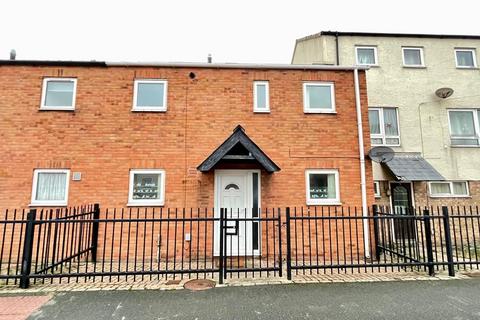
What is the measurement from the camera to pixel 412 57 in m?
12.6

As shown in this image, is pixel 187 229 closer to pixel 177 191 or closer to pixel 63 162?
pixel 177 191

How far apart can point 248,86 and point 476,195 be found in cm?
1028

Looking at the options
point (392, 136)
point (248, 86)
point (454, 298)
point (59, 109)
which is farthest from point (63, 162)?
point (392, 136)

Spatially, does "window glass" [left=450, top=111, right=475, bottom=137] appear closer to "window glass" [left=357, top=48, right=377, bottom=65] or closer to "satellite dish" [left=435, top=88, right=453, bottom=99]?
"satellite dish" [left=435, top=88, right=453, bottom=99]

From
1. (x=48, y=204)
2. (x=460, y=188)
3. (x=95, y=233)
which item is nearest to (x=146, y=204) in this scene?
(x=95, y=233)

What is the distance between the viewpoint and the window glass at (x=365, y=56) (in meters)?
12.5

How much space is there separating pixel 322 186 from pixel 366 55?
794 cm

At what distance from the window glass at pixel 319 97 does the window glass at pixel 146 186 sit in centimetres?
511

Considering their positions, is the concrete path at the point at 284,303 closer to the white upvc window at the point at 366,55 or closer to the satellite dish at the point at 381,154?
the satellite dish at the point at 381,154

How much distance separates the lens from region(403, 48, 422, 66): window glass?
491 inches

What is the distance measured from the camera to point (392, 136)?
37.5 feet

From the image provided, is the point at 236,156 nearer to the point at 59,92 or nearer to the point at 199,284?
the point at 199,284

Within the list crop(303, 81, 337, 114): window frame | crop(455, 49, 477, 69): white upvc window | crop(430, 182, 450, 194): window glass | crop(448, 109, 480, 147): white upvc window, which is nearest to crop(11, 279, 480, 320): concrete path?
crop(303, 81, 337, 114): window frame

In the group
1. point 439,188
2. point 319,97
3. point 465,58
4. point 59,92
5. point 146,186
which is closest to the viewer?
point 146,186
